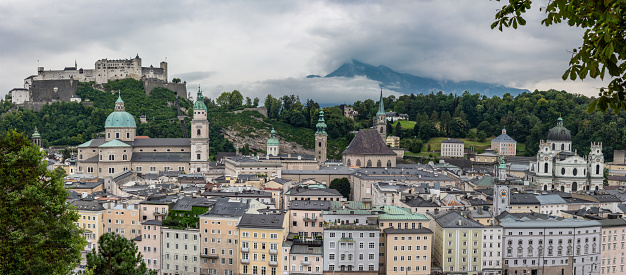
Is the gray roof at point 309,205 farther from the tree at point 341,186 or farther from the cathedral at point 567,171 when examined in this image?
the cathedral at point 567,171

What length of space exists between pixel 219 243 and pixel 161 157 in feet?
129

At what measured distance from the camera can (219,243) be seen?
4275 centimetres

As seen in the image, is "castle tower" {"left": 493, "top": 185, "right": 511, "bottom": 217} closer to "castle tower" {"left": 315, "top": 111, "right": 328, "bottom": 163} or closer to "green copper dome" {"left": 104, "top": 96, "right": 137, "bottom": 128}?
"castle tower" {"left": 315, "top": 111, "right": 328, "bottom": 163}

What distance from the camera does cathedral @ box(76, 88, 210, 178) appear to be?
76.9m

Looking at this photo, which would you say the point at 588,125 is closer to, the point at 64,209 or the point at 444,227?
the point at 444,227

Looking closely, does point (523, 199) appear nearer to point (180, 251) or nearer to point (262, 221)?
point (262, 221)

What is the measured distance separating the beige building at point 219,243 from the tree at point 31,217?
90.6 feet

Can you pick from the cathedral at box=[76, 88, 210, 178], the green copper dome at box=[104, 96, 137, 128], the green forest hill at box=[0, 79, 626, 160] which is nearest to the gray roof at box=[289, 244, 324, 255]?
the cathedral at box=[76, 88, 210, 178]

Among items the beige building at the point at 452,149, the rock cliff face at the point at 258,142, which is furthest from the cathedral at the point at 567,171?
the rock cliff face at the point at 258,142

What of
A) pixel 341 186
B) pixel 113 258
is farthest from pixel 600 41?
pixel 341 186

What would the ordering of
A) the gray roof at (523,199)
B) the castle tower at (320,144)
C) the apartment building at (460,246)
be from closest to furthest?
the apartment building at (460,246)
the gray roof at (523,199)
the castle tower at (320,144)

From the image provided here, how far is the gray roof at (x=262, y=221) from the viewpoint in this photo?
4141 cm

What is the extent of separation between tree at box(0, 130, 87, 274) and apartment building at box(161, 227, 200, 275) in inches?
1122

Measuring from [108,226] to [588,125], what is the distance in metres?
88.3
